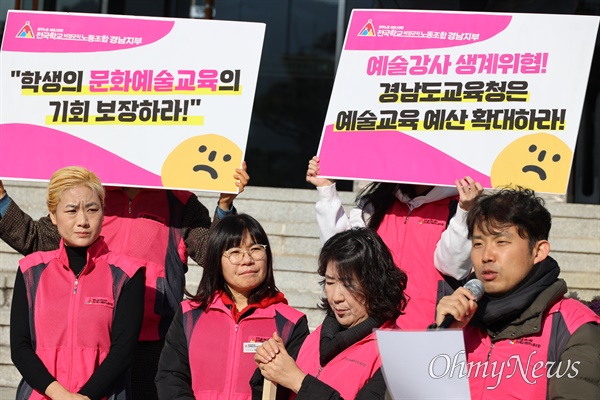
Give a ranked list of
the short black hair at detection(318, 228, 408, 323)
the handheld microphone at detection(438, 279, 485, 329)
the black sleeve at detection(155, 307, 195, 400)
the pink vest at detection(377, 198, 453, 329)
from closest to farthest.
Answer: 1. the handheld microphone at detection(438, 279, 485, 329)
2. the short black hair at detection(318, 228, 408, 323)
3. the black sleeve at detection(155, 307, 195, 400)
4. the pink vest at detection(377, 198, 453, 329)

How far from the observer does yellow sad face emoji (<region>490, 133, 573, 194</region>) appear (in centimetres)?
429

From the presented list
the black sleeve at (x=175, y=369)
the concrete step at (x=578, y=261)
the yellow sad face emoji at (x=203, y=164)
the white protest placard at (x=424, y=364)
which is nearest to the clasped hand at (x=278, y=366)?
the black sleeve at (x=175, y=369)

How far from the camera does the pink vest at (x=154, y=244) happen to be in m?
4.49

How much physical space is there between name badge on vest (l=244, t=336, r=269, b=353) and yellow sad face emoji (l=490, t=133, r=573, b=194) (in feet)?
4.33

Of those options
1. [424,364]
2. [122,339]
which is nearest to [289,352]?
[122,339]

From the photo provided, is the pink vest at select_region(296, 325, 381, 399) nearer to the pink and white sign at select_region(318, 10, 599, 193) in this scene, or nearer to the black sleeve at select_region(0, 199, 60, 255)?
the pink and white sign at select_region(318, 10, 599, 193)

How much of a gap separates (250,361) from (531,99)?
1.79 meters

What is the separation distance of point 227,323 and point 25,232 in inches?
47.6

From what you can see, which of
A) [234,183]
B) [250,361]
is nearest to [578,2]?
[234,183]

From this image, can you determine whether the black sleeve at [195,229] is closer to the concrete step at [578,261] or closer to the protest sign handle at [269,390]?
the protest sign handle at [269,390]

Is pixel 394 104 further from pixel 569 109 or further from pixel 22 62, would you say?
pixel 22 62

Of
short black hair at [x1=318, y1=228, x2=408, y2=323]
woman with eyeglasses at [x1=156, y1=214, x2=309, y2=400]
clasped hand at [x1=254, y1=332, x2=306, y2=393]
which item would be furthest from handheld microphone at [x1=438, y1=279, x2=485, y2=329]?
woman with eyeglasses at [x1=156, y1=214, x2=309, y2=400]

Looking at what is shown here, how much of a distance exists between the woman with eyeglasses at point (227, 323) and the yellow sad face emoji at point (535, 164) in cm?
117

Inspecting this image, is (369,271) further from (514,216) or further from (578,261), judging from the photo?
(578,261)
